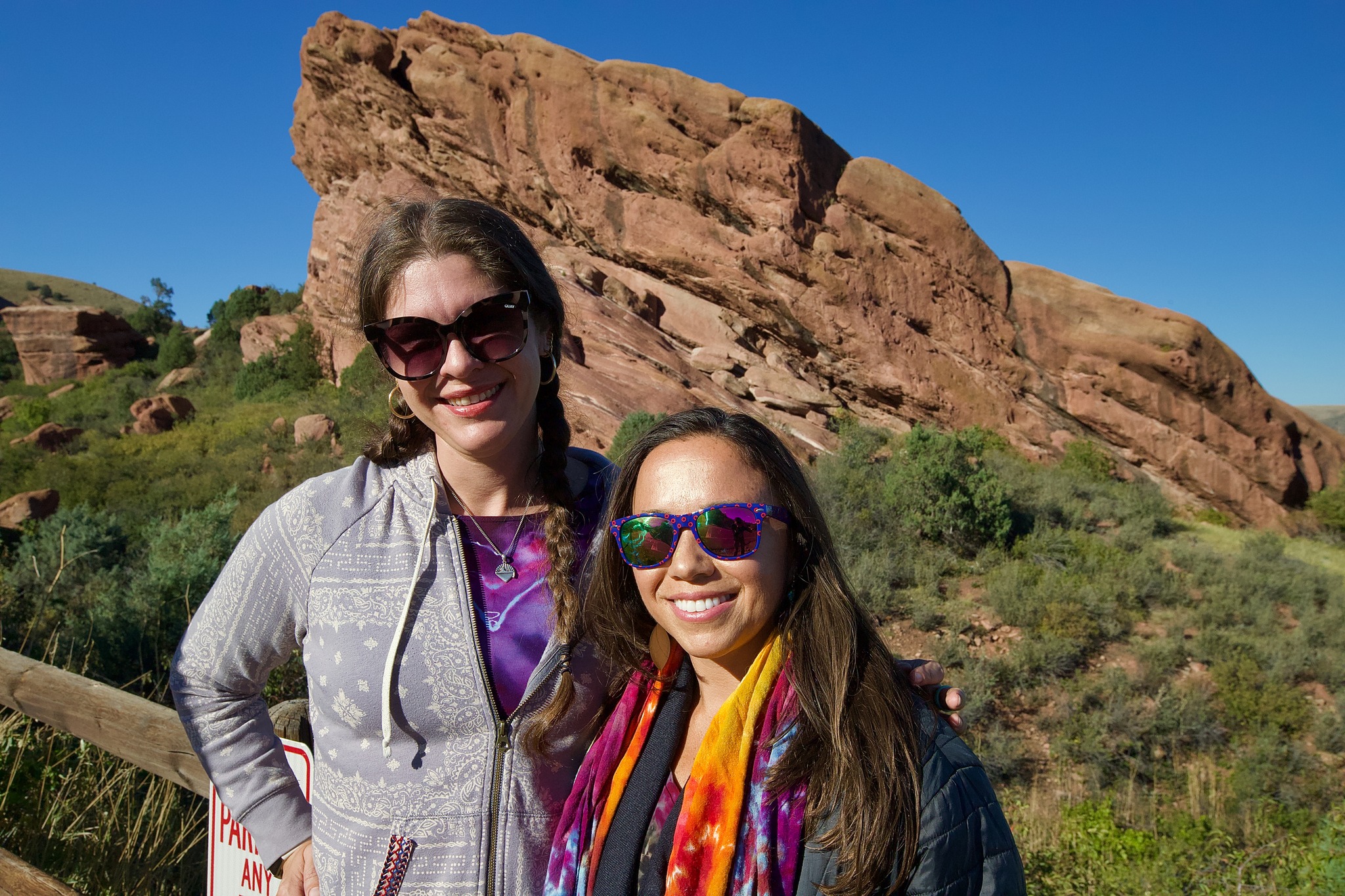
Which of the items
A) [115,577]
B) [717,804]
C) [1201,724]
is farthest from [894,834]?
[115,577]

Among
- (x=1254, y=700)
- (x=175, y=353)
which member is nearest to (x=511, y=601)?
(x=1254, y=700)

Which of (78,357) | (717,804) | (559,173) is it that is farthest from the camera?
(78,357)

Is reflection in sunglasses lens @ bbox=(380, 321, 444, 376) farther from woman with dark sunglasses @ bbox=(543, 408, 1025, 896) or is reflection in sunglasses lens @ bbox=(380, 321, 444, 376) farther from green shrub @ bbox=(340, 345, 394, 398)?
green shrub @ bbox=(340, 345, 394, 398)

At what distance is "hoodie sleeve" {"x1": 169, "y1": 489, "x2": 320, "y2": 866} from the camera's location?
5.64 feet

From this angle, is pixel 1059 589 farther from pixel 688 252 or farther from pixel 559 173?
pixel 559 173

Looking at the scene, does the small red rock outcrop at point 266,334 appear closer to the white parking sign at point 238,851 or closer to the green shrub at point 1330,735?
the white parking sign at point 238,851

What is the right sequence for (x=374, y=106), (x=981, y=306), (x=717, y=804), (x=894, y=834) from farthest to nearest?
(x=374, y=106)
(x=981, y=306)
(x=717, y=804)
(x=894, y=834)

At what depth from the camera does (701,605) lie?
5.18 feet

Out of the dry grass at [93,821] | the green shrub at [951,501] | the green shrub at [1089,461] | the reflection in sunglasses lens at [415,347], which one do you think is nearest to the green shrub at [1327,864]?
the reflection in sunglasses lens at [415,347]

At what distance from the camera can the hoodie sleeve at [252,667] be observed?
1718mm

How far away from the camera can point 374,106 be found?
71.7 feet

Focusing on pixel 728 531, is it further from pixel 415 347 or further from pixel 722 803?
pixel 415 347

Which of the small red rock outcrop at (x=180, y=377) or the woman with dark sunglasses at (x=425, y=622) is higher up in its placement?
the small red rock outcrop at (x=180, y=377)

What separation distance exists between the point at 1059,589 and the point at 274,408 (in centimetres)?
1943
